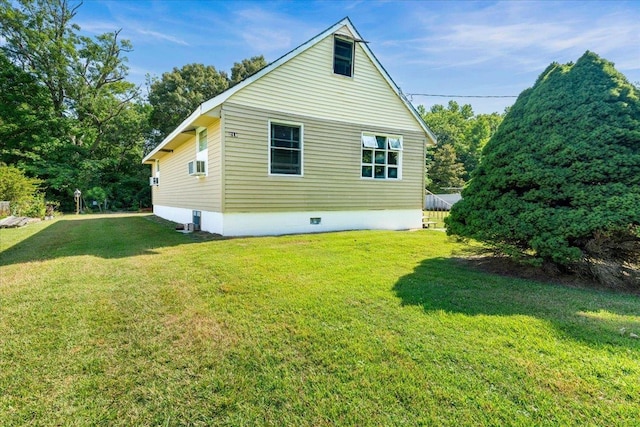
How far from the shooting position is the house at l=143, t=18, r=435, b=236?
7996 mm

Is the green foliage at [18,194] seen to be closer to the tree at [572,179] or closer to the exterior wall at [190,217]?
the exterior wall at [190,217]

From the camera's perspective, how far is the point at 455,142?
3791cm

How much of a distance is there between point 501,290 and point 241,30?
11.1 m

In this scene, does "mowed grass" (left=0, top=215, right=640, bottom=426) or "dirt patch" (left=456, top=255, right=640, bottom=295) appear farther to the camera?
"dirt patch" (left=456, top=255, right=640, bottom=295)

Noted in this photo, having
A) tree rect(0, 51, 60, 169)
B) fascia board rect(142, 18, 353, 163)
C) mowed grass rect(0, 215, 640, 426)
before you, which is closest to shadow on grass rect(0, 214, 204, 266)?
mowed grass rect(0, 215, 640, 426)

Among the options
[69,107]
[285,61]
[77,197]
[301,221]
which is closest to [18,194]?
[77,197]

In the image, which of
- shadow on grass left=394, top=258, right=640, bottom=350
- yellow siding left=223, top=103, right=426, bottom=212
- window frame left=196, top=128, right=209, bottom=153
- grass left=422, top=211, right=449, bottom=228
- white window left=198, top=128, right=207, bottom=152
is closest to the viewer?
shadow on grass left=394, top=258, right=640, bottom=350

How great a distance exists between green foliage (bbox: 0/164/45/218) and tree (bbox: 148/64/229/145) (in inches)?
610

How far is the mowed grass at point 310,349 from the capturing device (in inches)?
71.2

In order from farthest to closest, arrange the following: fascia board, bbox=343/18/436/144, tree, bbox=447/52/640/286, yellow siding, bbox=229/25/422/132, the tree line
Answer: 1. the tree line
2. fascia board, bbox=343/18/436/144
3. yellow siding, bbox=229/25/422/132
4. tree, bbox=447/52/640/286

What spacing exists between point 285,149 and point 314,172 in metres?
1.10

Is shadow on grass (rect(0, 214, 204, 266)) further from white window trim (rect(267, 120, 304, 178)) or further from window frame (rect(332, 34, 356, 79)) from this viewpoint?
window frame (rect(332, 34, 356, 79))

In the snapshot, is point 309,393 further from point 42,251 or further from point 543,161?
point 42,251

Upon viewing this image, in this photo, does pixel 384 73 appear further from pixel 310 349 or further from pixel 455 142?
pixel 455 142
